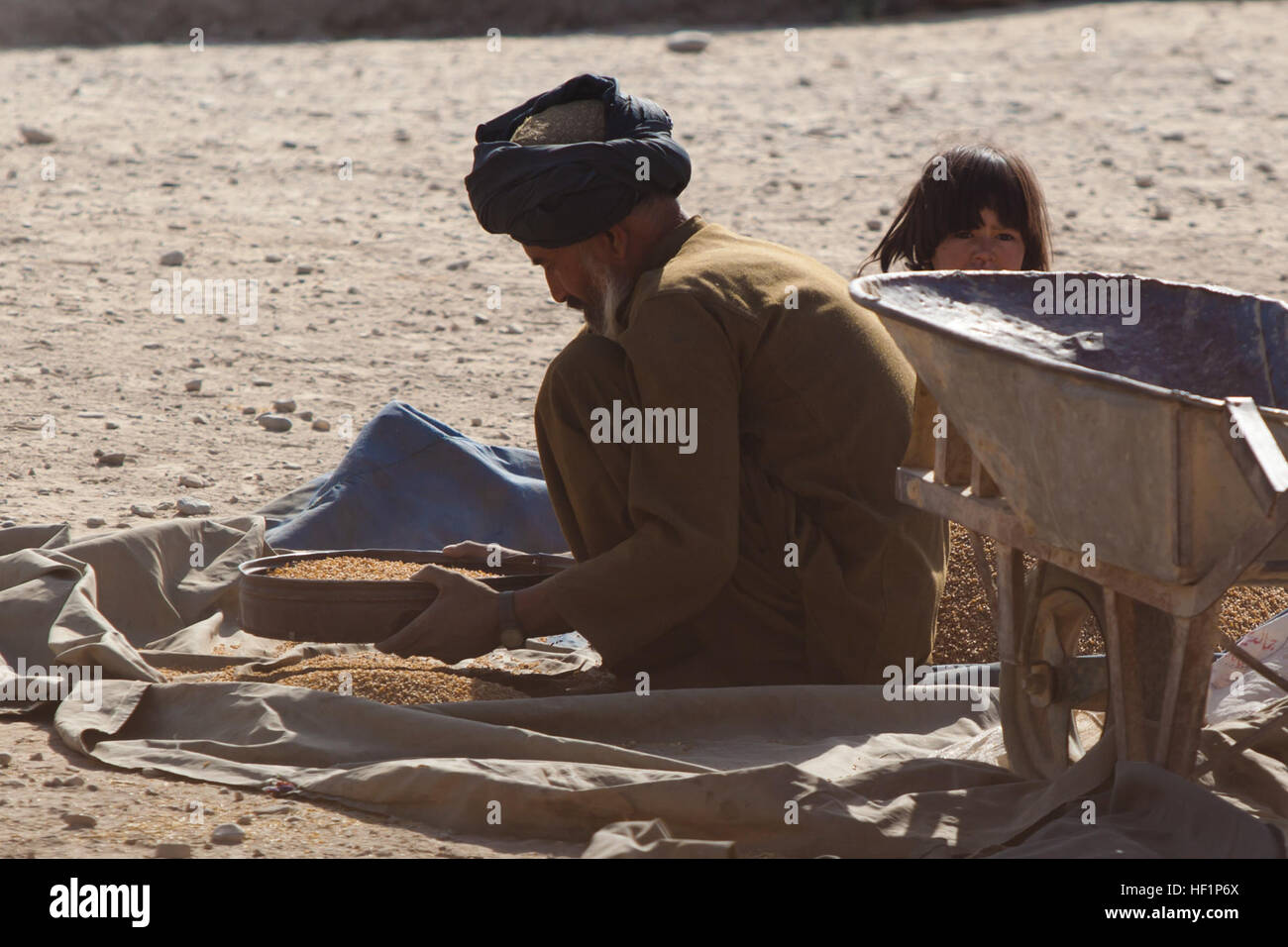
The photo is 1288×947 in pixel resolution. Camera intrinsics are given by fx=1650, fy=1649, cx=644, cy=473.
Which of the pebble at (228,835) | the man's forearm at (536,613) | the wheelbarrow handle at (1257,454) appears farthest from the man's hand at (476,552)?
the wheelbarrow handle at (1257,454)

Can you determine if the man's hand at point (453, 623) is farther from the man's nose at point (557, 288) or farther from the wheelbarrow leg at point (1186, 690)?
the wheelbarrow leg at point (1186, 690)

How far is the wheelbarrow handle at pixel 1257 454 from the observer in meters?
2.38

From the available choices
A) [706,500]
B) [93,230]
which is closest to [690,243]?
[706,500]

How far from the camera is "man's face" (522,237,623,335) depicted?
372cm

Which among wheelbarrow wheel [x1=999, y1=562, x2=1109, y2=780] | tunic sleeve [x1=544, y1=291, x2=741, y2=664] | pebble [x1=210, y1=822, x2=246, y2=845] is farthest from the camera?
tunic sleeve [x1=544, y1=291, x2=741, y2=664]

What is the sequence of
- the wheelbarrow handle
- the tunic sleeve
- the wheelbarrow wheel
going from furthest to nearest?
the tunic sleeve < the wheelbarrow wheel < the wheelbarrow handle

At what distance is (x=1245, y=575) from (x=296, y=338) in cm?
553

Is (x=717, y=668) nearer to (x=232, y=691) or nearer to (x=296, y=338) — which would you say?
(x=232, y=691)

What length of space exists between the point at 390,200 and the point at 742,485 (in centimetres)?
675

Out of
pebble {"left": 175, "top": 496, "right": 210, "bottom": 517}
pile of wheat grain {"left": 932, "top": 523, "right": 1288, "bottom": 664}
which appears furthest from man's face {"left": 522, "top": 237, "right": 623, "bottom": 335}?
pebble {"left": 175, "top": 496, "right": 210, "bottom": 517}

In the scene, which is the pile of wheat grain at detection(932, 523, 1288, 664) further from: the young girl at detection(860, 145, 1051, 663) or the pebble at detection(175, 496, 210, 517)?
the pebble at detection(175, 496, 210, 517)

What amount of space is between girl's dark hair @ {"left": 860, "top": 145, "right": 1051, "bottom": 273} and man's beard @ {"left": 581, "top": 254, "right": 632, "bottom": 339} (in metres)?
1.20

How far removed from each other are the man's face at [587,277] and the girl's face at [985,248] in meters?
1.22

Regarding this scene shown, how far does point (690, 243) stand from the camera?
3727 millimetres
